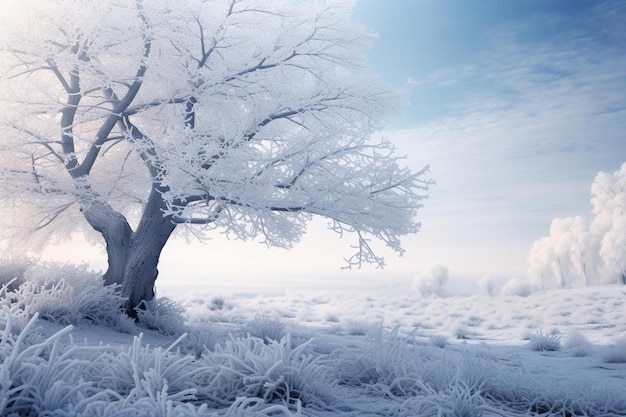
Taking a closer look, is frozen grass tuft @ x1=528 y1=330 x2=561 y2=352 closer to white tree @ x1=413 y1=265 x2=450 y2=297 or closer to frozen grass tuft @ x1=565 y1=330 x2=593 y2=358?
frozen grass tuft @ x1=565 y1=330 x2=593 y2=358

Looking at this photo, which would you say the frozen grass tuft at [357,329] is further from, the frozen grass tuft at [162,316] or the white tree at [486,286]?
the white tree at [486,286]

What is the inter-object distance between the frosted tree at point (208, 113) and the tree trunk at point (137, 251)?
28 mm

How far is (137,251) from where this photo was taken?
10.0m

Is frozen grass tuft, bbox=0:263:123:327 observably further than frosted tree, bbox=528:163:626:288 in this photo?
No

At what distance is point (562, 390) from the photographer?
190 inches

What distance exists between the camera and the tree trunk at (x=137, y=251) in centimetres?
990

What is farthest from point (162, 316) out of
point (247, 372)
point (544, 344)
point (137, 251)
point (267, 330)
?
point (544, 344)

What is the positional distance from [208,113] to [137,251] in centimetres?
338

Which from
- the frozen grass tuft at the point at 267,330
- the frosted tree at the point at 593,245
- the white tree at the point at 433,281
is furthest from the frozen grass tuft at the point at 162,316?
the frosted tree at the point at 593,245

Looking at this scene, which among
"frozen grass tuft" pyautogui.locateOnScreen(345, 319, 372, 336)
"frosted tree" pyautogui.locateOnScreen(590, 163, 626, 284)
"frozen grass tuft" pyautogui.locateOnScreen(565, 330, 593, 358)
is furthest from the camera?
"frosted tree" pyautogui.locateOnScreen(590, 163, 626, 284)

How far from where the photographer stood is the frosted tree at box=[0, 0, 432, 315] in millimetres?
7816

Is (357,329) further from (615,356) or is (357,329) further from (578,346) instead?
(615,356)

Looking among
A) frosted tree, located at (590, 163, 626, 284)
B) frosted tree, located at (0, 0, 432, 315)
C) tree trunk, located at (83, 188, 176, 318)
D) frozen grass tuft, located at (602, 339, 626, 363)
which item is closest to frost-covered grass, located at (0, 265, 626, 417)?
frozen grass tuft, located at (602, 339, 626, 363)

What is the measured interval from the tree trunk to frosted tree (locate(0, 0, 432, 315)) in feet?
0.09
